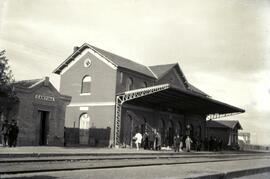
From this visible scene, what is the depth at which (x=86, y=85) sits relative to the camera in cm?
3322

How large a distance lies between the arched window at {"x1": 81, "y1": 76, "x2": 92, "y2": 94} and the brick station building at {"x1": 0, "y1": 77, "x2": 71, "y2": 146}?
22.3 ft

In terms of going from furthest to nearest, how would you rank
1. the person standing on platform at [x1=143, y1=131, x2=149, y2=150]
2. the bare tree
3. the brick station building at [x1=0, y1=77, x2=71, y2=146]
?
the person standing on platform at [x1=143, y1=131, x2=149, y2=150]
the brick station building at [x1=0, y1=77, x2=71, y2=146]
the bare tree

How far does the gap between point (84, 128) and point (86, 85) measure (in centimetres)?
371

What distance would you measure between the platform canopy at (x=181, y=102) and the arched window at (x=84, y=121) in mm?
3947

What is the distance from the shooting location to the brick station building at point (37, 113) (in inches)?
892

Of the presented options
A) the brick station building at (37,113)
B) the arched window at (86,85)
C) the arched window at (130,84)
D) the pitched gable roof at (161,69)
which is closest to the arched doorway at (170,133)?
the pitched gable roof at (161,69)

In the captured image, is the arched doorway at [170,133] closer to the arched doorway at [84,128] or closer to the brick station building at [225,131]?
the arched doorway at [84,128]

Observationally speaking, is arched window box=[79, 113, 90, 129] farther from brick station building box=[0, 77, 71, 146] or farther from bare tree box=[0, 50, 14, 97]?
bare tree box=[0, 50, 14, 97]

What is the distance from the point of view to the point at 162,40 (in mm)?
11281

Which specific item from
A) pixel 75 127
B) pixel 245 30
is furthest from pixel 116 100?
pixel 245 30

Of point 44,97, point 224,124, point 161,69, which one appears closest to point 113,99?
point 44,97

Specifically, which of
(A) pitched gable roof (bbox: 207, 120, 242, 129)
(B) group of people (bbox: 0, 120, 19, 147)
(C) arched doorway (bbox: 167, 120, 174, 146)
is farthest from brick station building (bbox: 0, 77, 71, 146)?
(A) pitched gable roof (bbox: 207, 120, 242, 129)

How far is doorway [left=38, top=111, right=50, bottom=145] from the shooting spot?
24655 mm

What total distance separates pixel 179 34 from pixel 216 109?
30786mm
